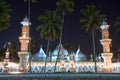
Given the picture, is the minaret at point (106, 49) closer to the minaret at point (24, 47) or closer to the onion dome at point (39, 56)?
the minaret at point (24, 47)

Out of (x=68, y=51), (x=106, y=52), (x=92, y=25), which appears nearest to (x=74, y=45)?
(x=68, y=51)

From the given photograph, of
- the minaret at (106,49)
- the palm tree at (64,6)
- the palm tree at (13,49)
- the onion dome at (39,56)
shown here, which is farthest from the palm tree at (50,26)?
the palm tree at (13,49)

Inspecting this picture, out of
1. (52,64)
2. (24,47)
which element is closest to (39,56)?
(52,64)

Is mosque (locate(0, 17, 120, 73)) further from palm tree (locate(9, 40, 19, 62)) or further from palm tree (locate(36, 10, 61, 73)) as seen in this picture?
palm tree (locate(9, 40, 19, 62))

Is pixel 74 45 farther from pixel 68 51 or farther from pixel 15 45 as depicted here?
pixel 15 45

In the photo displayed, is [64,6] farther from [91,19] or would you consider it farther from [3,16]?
[3,16]

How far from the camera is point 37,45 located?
3996 inches

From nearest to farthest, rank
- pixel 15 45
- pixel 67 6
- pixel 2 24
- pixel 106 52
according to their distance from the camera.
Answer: pixel 2 24 < pixel 67 6 < pixel 106 52 < pixel 15 45

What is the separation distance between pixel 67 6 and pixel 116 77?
37.9 meters

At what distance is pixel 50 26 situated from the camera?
58.2m

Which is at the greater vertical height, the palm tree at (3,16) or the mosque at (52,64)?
the palm tree at (3,16)

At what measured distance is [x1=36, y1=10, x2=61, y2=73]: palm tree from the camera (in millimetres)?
58094

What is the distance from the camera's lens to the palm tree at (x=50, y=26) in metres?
58.1

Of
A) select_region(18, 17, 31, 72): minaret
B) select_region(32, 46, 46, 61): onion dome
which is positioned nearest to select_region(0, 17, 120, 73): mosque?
select_region(18, 17, 31, 72): minaret
